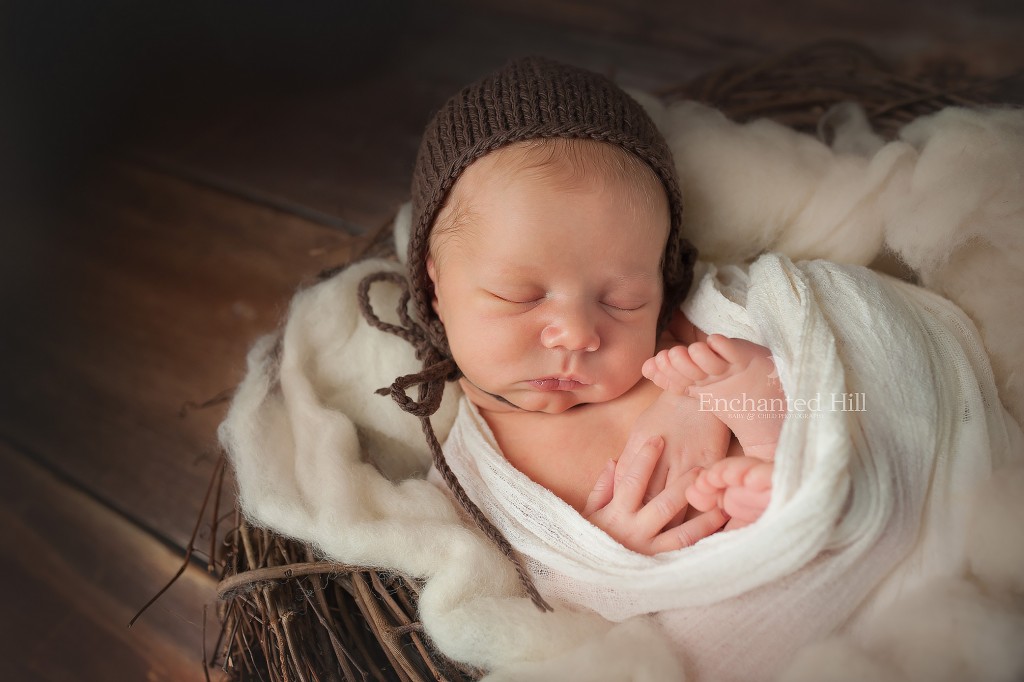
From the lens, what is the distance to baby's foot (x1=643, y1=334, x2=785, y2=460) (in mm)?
1219

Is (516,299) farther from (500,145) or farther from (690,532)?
(690,532)

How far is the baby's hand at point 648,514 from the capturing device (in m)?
1.23

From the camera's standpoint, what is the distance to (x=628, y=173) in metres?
1.30

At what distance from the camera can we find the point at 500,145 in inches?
51.9

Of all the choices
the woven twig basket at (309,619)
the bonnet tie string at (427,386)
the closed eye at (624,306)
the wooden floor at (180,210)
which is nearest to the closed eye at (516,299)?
the closed eye at (624,306)

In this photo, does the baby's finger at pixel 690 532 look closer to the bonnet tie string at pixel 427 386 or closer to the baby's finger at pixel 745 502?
the baby's finger at pixel 745 502

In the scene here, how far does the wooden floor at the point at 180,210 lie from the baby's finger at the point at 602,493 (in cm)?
80

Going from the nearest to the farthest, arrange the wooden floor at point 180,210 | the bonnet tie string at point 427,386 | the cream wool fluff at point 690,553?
the cream wool fluff at point 690,553, the bonnet tie string at point 427,386, the wooden floor at point 180,210

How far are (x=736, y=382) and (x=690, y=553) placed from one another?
10.0 inches

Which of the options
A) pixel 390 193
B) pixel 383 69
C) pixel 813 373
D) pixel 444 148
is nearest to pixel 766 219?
pixel 813 373

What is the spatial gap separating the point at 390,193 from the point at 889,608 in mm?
1607

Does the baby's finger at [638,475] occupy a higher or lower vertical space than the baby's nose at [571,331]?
lower

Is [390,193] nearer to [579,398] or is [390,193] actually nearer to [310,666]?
[579,398]

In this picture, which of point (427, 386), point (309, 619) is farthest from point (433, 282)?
point (309, 619)
